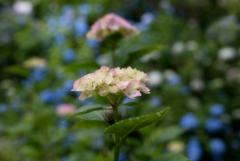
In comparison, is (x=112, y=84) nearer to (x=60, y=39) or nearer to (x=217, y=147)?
(x=217, y=147)

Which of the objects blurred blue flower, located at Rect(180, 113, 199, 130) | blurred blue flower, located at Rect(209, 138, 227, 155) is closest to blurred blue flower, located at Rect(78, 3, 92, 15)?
blurred blue flower, located at Rect(180, 113, 199, 130)

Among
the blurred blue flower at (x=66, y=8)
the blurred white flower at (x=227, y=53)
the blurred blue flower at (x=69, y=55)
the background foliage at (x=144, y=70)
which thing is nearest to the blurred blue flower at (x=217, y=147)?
the background foliage at (x=144, y=70)

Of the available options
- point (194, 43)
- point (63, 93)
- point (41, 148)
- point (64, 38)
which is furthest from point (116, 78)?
point (64, 38)

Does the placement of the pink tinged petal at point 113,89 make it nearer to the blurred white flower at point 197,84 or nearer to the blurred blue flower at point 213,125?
the blurred blue flower at point 213,125

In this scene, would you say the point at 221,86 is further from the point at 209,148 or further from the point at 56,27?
the point at 56,27

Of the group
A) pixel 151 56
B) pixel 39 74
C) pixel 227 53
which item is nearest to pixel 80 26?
pixel 39 74

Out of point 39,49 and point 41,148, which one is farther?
point 39,49
